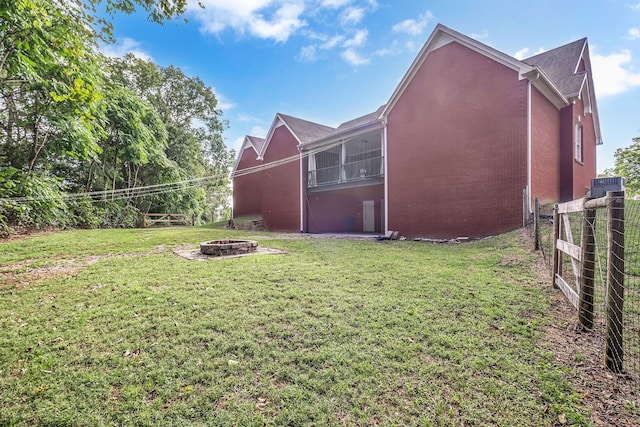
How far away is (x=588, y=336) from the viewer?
2719 mm

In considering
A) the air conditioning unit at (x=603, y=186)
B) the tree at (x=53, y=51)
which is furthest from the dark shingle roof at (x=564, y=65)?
the tree at (x=53, y=51)

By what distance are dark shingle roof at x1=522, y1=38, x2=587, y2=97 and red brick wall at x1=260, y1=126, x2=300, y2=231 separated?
1192 centimetres

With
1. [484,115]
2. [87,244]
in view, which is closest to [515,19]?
[484,115]

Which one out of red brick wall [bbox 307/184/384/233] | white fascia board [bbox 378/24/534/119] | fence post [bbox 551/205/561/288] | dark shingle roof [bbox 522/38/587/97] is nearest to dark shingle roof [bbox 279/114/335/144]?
red brick wall [bbox 307/184/384/233]

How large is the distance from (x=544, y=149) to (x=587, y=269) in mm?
8682

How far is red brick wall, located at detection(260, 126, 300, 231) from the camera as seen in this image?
16.6 meters

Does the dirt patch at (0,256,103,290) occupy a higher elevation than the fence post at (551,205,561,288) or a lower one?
lower

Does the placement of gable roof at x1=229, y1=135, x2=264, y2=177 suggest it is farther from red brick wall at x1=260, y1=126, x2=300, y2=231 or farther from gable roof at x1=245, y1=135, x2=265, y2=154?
red brick wall at x1=260, y1=126, x2=300, y2=231

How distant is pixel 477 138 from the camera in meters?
9.48

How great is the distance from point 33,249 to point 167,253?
3.86 metres

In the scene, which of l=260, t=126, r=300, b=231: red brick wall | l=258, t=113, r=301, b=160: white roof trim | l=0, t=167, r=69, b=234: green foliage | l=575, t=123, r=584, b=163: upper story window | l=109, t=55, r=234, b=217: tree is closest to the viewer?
l=0, t=167, r=69, b=234: green foliage

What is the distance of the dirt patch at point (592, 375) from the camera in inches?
72.3

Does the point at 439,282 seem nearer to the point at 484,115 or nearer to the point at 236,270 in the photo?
Result: the point at 236,270

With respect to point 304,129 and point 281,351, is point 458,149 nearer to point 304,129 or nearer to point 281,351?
point 281,351
